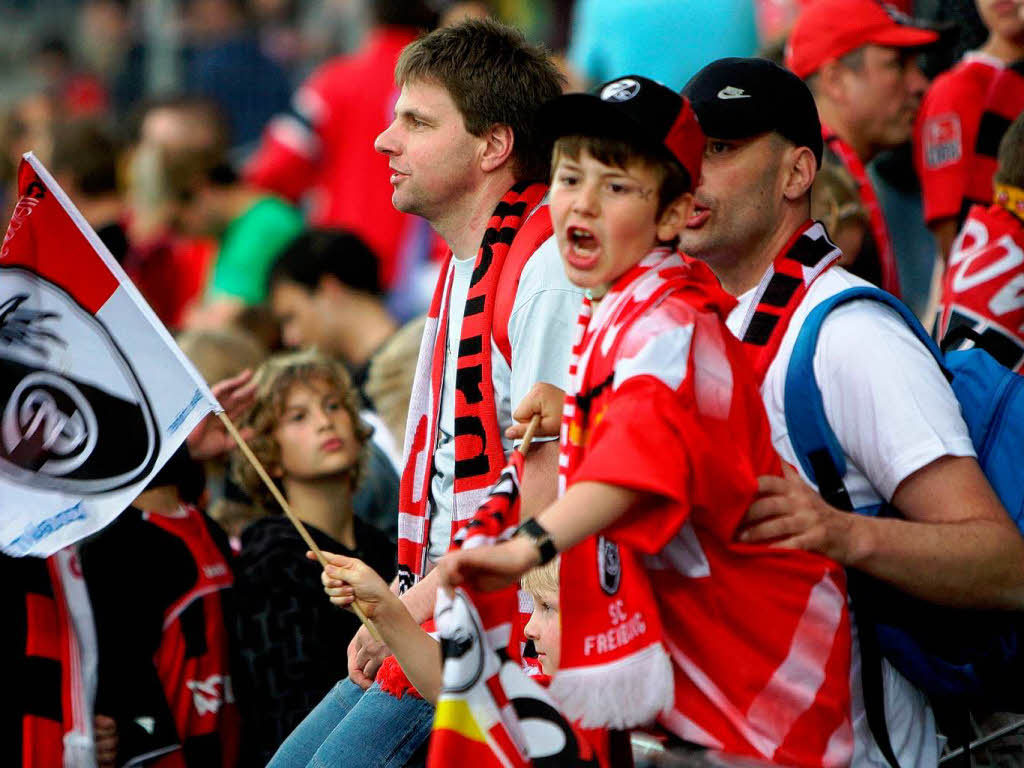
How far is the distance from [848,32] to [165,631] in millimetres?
2997

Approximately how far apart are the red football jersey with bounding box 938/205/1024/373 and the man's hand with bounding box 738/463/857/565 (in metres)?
1.37

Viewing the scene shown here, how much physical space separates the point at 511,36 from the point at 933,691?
1.92 meters

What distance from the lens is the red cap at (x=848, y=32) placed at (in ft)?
18.4

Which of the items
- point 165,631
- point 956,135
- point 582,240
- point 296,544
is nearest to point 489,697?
→ point 582,240

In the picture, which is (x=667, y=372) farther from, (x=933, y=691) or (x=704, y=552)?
(x=933, y=691)

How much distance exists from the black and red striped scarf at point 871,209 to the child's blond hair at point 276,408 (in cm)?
174

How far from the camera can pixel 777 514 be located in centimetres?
312

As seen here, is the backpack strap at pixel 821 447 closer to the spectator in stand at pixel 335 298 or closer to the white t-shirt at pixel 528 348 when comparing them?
the white t-shirt at pixel 528 348

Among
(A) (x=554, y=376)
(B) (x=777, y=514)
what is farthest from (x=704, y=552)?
(A) (x=554, y=376)

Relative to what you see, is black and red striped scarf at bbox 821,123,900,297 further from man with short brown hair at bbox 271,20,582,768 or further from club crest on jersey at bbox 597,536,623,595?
club crest on jersey at bbox 597,536,623,595

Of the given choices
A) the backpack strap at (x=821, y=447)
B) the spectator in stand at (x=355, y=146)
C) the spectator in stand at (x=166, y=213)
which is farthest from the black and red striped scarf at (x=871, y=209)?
the spectator in stand at (x=166, y=213)

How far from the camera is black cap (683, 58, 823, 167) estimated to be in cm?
366

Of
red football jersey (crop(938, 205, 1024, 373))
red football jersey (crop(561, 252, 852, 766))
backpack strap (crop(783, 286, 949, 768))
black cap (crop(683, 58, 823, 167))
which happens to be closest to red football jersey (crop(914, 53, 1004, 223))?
red football jersey (crop(938, 205, 1024, 373))

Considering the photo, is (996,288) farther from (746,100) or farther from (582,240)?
(582,240)
